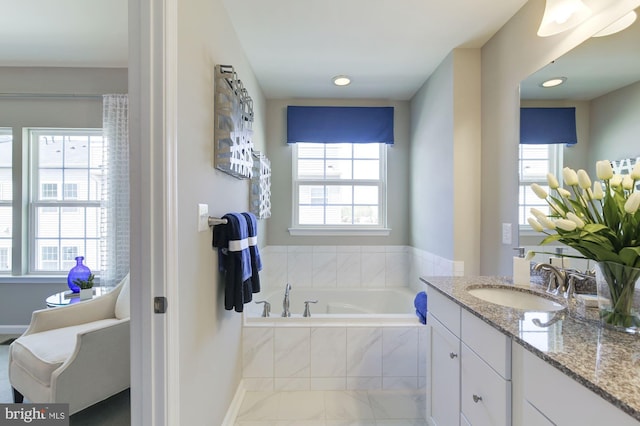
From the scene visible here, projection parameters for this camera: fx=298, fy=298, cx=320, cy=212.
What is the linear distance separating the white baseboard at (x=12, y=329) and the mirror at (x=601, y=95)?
4411mm

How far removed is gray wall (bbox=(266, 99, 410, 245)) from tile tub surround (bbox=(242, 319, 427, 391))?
1312 mm

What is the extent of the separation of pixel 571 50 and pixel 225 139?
174 centimetres

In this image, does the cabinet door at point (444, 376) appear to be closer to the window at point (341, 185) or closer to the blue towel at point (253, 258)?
the blue towel at point (253, 258)

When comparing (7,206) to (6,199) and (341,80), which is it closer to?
(6,199)

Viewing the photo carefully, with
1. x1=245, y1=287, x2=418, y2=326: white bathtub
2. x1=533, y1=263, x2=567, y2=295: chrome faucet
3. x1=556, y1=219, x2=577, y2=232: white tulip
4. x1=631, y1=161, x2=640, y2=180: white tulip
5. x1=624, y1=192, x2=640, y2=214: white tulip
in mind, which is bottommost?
x1=245, y1=287, x2=418, y2=326: white bathtub

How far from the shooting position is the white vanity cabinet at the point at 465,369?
3.26ft

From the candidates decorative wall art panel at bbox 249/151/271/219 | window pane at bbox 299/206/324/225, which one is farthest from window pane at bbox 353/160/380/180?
decorative wall art panel at bbox 249/151/271/219

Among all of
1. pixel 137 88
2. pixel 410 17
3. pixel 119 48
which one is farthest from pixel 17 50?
pixel 410 17

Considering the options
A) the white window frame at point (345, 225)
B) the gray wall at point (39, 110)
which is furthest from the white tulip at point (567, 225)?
the gray wall at point (39, 110)

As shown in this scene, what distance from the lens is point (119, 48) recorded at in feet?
7.98

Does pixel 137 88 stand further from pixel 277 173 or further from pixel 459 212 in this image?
pixel 277 173

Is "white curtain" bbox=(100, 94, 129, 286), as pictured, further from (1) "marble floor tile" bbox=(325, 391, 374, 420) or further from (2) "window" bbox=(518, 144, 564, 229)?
(2) "window" bbox=(518, 144, 564, 229)

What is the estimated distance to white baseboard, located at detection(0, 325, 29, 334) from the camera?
9.53 ft

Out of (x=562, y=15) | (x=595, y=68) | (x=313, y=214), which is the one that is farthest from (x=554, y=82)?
(x=313, y=214)
